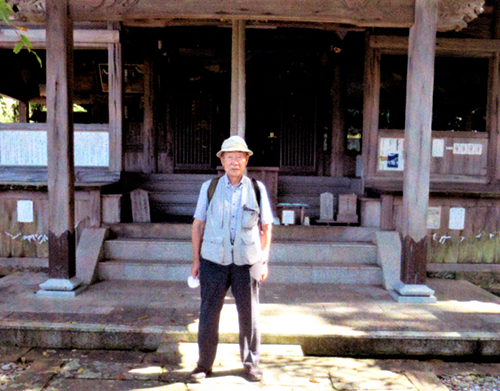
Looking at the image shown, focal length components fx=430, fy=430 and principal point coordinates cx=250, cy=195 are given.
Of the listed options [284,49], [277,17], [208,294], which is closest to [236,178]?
[208,294]

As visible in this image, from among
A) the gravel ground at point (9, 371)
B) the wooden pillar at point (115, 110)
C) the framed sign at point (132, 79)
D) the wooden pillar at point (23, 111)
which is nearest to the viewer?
the gravel ground at point (9, 371)

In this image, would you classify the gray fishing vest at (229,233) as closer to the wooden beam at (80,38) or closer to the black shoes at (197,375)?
the black shoes at (197,375)

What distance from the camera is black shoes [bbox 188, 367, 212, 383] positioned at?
→ 4055 millimetres

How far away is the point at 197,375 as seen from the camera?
4062 millimetres

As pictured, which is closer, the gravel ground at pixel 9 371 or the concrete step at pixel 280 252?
the gravel ground at pixel 9 371

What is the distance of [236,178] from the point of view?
4.02 meters

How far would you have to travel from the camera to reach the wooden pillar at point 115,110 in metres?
9.07

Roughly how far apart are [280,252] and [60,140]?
3.82 meters

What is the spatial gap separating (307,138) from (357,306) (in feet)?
23.1

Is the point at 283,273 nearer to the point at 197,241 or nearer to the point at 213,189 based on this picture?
the point at 197,241

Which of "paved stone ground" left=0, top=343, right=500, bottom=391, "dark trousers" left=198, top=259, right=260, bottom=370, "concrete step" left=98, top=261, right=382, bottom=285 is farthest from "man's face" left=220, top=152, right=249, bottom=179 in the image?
"concrete step" left=98, top=261, right=382, bottom=285

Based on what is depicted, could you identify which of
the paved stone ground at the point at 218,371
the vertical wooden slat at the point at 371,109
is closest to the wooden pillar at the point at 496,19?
the vertical wooden slat at the point at 371,109

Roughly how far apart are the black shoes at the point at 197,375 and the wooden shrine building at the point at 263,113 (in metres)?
2.91

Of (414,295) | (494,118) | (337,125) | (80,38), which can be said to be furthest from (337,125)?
(80,38)
